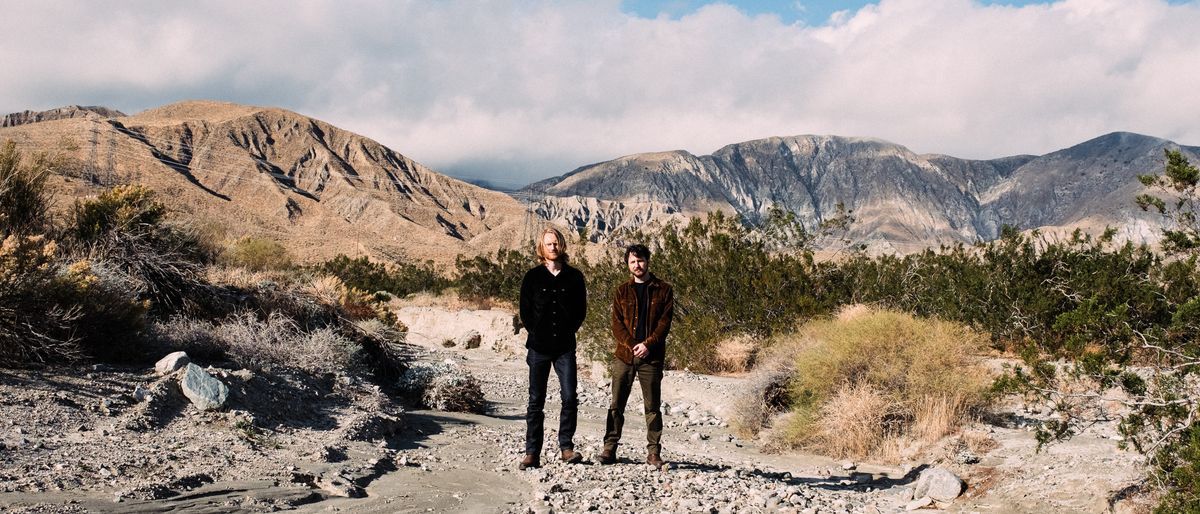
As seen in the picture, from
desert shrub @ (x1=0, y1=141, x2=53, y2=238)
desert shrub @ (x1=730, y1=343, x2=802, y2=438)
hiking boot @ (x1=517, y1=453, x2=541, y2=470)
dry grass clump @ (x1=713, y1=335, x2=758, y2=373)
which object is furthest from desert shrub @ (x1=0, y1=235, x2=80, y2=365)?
dry grass clump @ (x1=713, y1=335, x2=758, y2=373)

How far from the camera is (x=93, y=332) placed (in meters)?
7.74

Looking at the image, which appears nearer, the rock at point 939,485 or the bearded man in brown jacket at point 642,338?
the bearded man in brown jacket at point 642,338

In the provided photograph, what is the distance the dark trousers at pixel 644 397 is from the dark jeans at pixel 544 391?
13.2 inches

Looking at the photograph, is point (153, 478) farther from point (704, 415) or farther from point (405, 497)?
point (704, 415)

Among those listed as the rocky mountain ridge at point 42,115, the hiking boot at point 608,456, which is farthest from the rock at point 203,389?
the rocky mountain ridge at point 42,115

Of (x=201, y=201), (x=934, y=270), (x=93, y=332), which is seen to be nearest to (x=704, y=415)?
(x=93, y=332)

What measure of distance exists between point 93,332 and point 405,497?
4588mm

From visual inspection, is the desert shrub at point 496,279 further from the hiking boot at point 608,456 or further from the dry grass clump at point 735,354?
the hiking boot at point 608,456

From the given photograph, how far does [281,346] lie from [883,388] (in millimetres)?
7314

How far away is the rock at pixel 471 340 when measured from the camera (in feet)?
75.9

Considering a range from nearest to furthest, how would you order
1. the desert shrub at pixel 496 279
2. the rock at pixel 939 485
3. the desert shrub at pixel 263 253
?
the rock at pixel 939 485 < the desert shrub at pixel 496 279 < the desert shrub at pixel 263 253

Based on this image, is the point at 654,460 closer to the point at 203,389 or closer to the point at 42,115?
the point at 203,389

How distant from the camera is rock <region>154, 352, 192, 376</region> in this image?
7527mm

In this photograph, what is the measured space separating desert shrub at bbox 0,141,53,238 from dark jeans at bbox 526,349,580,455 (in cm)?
743
